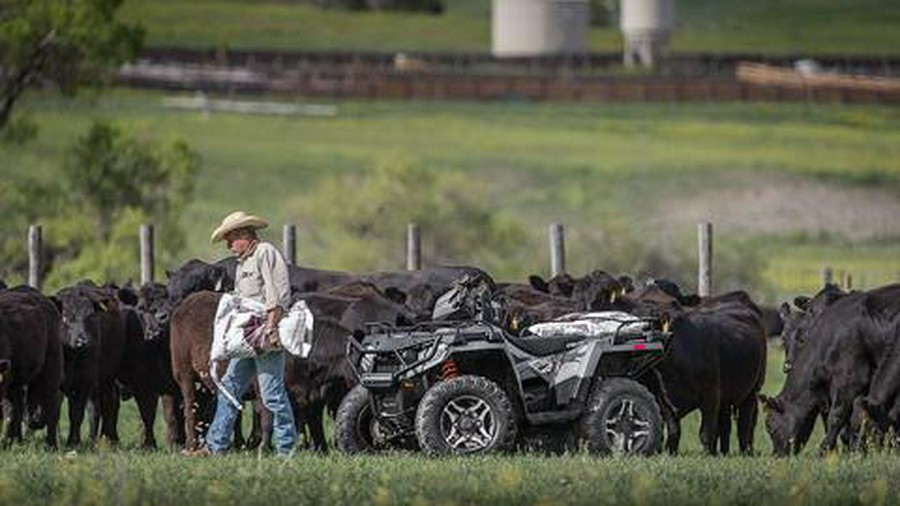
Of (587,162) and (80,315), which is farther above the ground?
(80,315)

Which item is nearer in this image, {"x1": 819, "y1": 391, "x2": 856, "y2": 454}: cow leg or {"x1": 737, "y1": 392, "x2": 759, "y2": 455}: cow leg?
{"x1": 819, "y1": 391, "x2": 856, "y2": 454}: cow leg

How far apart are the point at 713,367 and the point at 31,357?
6.07 metres

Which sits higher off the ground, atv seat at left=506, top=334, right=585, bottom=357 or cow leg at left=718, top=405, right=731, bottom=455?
atv seat at left=506, top=334, right=585, bottom=357

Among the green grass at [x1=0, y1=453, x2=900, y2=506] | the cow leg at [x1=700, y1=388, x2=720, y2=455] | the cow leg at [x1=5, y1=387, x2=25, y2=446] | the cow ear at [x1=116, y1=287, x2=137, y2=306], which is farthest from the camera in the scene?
the cow ear at [x1=116, y1=287, x2=137, y2=306]

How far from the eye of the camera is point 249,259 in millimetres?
21781

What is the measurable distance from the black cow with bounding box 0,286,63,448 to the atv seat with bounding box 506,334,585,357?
4.56m

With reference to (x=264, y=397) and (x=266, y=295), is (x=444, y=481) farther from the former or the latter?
(x=266, y=295)

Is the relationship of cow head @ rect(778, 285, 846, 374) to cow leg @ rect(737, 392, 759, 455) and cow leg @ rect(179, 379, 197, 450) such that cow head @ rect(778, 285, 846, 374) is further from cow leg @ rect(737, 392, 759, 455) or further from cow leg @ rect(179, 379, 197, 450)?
Answer: cow leg @ rect(179, 379, 197, 450)

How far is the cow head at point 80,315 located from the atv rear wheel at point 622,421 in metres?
5.73

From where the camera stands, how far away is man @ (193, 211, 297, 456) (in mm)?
21594

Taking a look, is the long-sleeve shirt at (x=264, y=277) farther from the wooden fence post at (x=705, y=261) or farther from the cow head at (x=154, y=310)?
the wooden fence post at (x=705, y=261)

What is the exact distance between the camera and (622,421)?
72.7ft

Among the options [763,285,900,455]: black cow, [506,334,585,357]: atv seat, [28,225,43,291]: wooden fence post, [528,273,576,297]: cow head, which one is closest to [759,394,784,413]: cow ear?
[763,285,900,455]: black cow

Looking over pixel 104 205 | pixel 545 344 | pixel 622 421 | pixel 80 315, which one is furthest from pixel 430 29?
pixel 622 421
